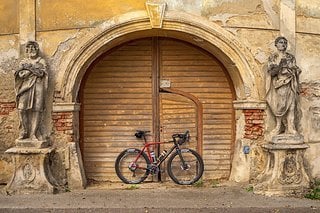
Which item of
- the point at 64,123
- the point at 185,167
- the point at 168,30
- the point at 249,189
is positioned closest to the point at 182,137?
the point at 185,167

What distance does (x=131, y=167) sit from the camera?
8758 mm

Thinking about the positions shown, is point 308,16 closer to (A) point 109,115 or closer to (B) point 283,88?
(B) point 283,88

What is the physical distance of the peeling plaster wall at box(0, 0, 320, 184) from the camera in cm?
828

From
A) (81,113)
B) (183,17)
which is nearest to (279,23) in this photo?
(183,17)

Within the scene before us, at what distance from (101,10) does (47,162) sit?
8.62ft

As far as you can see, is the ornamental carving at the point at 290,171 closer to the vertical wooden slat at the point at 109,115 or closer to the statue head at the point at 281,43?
the statue head at the point at 281,43

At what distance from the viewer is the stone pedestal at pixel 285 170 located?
25.8 ft

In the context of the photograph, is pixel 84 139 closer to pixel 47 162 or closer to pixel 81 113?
pixel 81 113

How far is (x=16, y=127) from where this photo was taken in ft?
27.6

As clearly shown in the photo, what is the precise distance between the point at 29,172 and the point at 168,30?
3239 millimetres

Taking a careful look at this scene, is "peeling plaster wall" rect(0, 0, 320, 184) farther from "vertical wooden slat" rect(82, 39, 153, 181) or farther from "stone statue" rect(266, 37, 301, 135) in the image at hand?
"vertical wooden slat" rect(82, 39, 153, 181)

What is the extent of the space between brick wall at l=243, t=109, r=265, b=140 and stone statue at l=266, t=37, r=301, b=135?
0.27 m

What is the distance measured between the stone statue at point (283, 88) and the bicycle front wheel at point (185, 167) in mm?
1424

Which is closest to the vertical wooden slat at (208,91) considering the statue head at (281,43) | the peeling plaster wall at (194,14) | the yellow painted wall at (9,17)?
the peeling plaster wall at (194,14)
